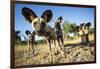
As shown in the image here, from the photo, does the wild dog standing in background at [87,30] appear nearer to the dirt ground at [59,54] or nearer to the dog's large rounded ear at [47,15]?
the dirt ground at [59,54]

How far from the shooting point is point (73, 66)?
91.0 inches

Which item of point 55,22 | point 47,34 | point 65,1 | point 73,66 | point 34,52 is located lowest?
point 73,66

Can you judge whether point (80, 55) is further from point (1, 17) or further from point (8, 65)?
point (1, 17)

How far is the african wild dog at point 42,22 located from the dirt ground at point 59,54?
84 millimetres

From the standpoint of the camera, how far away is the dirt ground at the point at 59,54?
2108mm

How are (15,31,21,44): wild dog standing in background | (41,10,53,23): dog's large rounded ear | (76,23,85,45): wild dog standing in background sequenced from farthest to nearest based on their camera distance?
(76,23,85,45): wild dog standing in background
(41,10,53,23): dog's large rounded ear
(15,31,21,44): wild dog standing in background

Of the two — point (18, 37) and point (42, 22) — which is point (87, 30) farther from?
point (18, 37)

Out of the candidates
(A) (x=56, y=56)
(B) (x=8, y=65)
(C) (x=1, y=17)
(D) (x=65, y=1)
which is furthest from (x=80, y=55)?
(C) (x=1, y=17)

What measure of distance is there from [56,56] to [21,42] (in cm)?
45

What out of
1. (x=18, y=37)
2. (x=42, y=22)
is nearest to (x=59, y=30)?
(x=42, y=22)

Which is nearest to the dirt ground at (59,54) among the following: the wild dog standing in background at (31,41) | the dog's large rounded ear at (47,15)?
the wild dog standing in background at (31,41)

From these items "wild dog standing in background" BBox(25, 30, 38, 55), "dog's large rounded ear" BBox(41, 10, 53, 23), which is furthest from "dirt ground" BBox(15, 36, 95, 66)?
"dog's large rounded ear" BBox(41, 10, 53, 23)

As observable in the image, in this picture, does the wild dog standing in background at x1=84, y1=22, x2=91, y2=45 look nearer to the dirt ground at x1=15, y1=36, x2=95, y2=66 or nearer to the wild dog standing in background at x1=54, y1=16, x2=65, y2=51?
the dirt ground at x1=15, y1=36, x2=95, y2=66

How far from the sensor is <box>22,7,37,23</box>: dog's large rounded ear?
212 centimetres
